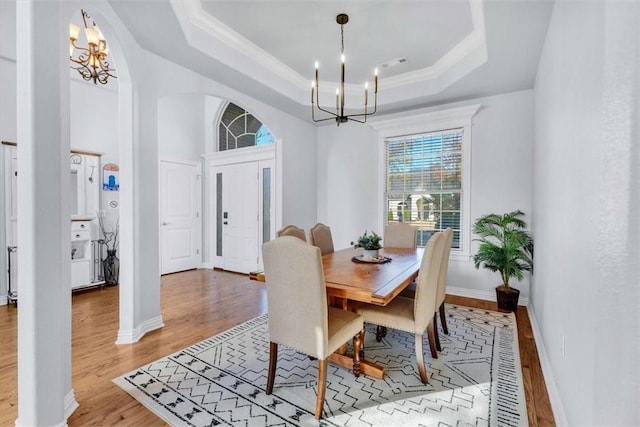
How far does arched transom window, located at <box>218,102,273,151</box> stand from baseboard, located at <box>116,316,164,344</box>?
3.36 meters

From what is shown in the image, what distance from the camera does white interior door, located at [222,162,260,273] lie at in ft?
17.4

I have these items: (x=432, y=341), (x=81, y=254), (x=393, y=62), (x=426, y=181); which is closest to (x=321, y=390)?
(x=432, y=341)

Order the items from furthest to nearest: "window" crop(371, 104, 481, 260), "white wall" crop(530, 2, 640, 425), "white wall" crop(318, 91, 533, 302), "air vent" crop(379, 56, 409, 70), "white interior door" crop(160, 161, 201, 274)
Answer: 1. "white interior door" crop(160, 161, 201, 274)
2. "window" crop(371, 104, 481, 260)
3. "white wall" crop(318, 91, 533, 302)
4. "air vent" crop(379, 56, 409, 70)
5. "white wall" crop(530, 2, 640, 425)

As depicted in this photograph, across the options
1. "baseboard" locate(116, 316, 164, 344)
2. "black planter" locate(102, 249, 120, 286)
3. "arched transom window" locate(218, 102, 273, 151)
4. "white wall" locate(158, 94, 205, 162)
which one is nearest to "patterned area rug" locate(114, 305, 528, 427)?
"baseboard" locate(116, 316, 164, 344)

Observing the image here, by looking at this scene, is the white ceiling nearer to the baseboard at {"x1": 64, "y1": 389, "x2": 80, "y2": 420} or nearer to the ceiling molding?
the ceiling molding

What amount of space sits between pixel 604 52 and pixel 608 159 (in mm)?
408

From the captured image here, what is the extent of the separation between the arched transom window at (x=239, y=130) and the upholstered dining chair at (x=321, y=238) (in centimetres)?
250

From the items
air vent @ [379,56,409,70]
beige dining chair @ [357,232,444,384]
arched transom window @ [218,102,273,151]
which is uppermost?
air vent @ [379,56,409,70]

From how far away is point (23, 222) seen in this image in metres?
1.51

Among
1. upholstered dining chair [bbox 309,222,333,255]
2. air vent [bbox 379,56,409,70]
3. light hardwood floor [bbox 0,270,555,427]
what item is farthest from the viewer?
air vent [bbox 379,56,409,70]

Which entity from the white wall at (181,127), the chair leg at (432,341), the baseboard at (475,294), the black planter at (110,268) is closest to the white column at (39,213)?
the chair leg at (432,341)

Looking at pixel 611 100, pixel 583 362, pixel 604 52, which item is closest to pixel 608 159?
pixel 611 100

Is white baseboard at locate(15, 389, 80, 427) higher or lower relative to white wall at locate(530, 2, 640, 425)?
lower

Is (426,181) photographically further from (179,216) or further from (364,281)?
(179,216)
